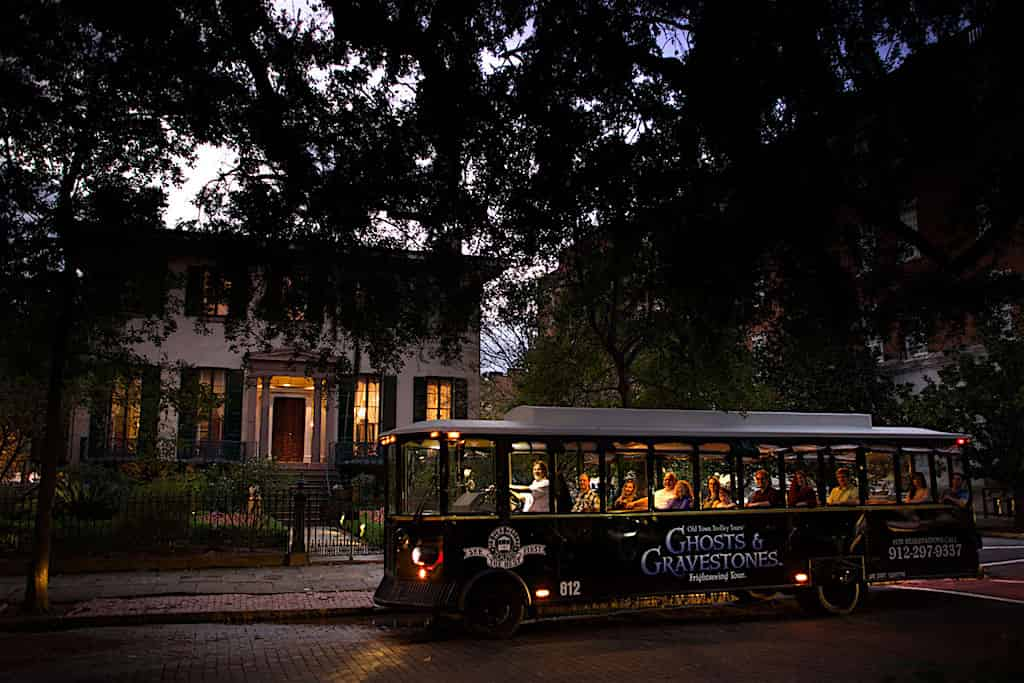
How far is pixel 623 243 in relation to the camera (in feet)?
35.9

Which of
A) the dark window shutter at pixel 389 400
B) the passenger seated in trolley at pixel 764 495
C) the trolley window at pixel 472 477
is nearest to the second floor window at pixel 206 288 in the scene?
the trolley window at pixel 472 477

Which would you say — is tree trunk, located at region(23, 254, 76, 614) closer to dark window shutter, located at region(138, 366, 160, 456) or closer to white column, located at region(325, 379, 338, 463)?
dark window shutter, located at region(138, 366, 160, 456)

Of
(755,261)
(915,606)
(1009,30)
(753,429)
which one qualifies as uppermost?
(1009,30)

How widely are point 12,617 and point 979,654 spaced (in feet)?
41.6

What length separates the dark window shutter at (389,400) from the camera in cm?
3253

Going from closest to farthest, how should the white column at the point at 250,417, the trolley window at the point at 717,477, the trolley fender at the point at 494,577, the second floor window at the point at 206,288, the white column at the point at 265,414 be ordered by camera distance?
the trolley fender at the point at 494,577
the second floor window at the point at 206,288
the trolley window at the point at 717,477
the white column at the point at 250,417
the white column at the point at 265,414

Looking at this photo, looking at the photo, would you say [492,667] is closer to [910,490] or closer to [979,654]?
[979,654]

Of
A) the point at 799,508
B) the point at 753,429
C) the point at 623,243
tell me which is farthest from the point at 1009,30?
the point at 799,508

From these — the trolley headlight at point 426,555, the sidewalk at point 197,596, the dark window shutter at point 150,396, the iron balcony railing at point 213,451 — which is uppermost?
the dark window shutter at point 150,396

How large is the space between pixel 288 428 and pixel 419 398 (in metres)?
5.17

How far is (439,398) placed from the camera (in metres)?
33.4

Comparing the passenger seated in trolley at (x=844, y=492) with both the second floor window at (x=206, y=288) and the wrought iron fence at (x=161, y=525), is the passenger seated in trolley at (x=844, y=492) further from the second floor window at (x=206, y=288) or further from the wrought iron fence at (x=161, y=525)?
the wrought iron fence at (x=161, y=525)

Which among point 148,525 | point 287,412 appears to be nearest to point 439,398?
point 287,412

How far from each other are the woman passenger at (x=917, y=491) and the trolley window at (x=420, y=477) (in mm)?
7717
